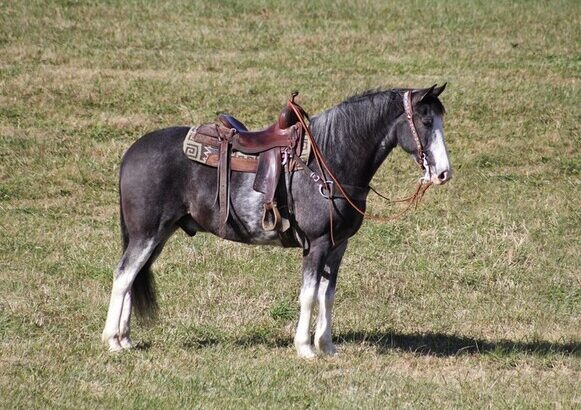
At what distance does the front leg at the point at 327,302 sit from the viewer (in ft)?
30.9

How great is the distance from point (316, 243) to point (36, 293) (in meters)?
2.96

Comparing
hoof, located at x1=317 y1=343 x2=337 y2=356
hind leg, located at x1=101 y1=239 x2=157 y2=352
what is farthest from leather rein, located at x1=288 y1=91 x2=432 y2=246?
hind leg, located at x1=101 y1=239 x2=157 y2=352

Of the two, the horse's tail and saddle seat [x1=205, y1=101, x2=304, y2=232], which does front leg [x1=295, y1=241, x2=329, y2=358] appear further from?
the horse's tail

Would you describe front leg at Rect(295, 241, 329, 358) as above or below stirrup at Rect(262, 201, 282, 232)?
below

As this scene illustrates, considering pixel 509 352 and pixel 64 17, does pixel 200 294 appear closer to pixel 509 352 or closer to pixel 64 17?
pixel 509 352

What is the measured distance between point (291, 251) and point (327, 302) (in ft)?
10.3

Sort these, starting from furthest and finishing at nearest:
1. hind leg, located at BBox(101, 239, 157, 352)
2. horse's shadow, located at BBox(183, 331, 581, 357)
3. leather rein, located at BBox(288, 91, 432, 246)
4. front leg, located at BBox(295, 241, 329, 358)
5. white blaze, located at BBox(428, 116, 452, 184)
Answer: horse's shadow, located at BBox(183, 331, 581, 357)
hind leg, located at BBox(101, 239, 157, 352)
front leg, located at BBox(295, 241, 329, 358)
leather rein, located at BBox(288, 91, 432, 246)
white blaze, located at BBox(428, 116, 452, 184)

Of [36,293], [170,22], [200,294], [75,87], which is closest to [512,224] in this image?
[200,294]

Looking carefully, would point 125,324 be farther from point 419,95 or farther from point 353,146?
point 419,95

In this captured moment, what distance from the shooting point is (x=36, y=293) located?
10.7 metres

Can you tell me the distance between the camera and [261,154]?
9414 mm

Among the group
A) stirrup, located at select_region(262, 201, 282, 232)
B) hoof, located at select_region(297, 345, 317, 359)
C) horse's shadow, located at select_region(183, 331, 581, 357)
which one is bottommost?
horse's shadow, located at select_region(183, 331, 581, 357)

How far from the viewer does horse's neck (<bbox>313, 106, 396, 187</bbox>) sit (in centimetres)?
931

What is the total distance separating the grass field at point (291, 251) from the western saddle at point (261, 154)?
1.17 m
